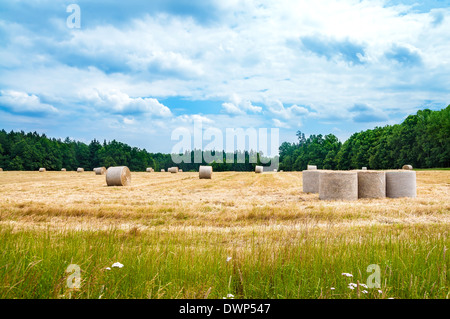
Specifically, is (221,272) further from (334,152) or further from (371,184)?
(334,152)

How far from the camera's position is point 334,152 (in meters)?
118

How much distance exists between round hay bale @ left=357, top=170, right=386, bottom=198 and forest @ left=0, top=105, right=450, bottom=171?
68302 millimetres

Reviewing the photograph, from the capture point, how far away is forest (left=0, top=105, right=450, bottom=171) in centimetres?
7688

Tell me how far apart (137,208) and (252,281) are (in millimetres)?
9155

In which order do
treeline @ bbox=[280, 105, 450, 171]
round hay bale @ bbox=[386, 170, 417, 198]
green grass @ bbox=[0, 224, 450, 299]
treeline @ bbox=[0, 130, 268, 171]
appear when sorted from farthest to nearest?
treeline @ bbox=[0, 130, 268, 171] < treeline @ bbox=[280, 105, 450, 171] < round hay bale @ bbox=[386, 170, 417, 198] < green grass @ bbox=[0, 224, 450, 299]

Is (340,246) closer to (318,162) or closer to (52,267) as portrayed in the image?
(52,267)

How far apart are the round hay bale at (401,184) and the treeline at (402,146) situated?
66909 mm

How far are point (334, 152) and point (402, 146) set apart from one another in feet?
117

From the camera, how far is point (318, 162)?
122 metres

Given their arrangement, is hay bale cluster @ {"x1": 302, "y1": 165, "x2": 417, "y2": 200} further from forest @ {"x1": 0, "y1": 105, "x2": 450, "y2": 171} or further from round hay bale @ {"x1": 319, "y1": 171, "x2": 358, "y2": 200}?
forest @ {"x1": 0, "y1": 105, "x2": 450, "y2": 171}

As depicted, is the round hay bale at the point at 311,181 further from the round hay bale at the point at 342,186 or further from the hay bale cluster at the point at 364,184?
the round hay bale at the point at 342,186

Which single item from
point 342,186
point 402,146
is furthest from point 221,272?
Result: point 402,146

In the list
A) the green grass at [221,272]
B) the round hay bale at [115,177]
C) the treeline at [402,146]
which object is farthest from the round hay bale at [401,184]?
the treeline at [402,146]

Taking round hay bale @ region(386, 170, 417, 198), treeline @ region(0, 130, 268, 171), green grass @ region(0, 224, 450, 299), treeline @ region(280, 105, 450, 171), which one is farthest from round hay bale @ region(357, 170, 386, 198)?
treeline @ region(0, 130, 268, 171)
